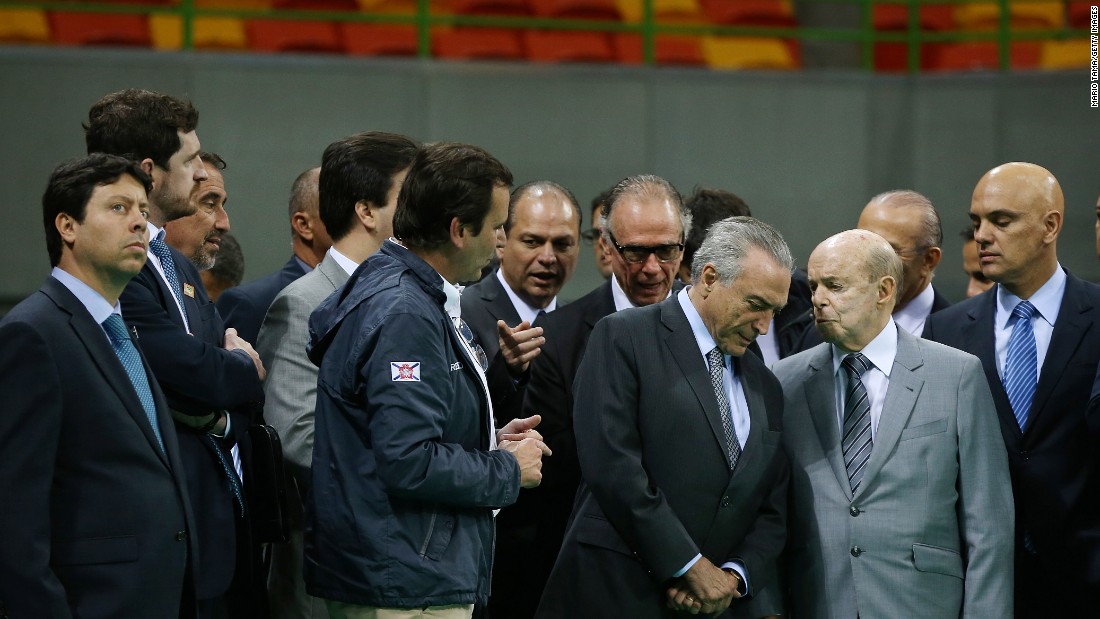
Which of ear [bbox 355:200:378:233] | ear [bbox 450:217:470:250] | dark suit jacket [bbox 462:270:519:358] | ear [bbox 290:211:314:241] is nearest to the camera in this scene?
ear [bbox 450:217:470:250]

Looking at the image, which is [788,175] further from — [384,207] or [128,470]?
[128,470]

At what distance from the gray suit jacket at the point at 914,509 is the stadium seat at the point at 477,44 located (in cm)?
499

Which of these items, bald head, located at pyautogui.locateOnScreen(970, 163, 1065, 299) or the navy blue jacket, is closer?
the navy blue jacket

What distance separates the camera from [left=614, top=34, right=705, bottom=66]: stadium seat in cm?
775

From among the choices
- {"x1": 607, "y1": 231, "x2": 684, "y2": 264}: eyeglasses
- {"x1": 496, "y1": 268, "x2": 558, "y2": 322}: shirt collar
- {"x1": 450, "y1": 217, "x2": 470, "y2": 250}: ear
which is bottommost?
{"x1": 496, "y1": 268, "x2": 558, "y2": 322}: shirt collar

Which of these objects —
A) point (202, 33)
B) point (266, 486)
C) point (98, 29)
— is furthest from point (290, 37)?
point (266, 486)

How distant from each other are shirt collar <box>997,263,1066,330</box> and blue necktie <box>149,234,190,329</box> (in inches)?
89.1

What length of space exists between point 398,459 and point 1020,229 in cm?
200

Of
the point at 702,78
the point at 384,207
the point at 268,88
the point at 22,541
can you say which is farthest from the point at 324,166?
the point at 702,78

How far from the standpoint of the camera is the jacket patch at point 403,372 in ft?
7.68

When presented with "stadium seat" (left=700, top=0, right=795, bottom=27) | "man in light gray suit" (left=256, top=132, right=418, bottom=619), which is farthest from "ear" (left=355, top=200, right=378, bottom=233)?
"stadium seat" (left=700, top=0, right=795, bottom=27)

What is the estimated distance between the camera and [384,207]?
10.1 feet

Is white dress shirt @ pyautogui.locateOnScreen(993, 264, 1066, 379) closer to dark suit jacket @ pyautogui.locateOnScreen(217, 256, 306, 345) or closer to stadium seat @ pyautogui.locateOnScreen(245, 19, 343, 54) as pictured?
dark suit jacket @ pyautogui.locateOnScreen(217, 256, 306, 345)

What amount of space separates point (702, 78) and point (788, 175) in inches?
32.1
